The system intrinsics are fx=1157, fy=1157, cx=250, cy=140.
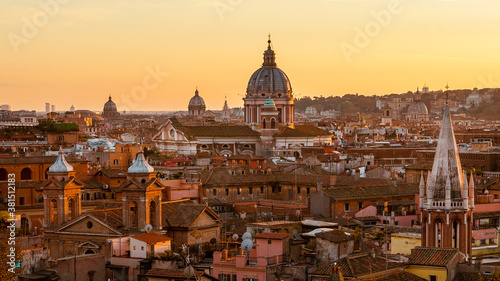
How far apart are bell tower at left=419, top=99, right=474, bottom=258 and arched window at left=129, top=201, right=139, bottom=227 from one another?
7.05 meters

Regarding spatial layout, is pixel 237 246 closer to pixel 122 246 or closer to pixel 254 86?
pixel 122 246

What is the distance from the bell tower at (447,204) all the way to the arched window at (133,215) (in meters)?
7.05

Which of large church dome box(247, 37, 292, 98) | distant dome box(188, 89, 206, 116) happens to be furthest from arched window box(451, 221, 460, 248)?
distant dome box(188, 89, 206, 116)

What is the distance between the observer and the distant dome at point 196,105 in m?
170

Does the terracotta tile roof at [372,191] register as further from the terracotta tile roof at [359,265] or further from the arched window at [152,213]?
the terracotta tile roof at [359,265]

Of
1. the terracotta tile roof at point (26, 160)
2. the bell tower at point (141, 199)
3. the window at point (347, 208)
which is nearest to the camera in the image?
the bell tower at point (141, 199)

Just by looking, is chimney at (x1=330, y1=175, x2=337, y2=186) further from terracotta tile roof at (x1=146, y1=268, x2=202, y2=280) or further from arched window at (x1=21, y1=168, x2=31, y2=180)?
terracotta tile roof at (x1=146, y1=268, x2=202, y2=280)

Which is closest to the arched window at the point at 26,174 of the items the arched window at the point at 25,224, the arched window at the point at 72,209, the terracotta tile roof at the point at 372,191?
the arched window at the point at 25,224

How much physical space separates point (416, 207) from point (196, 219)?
10333 mm

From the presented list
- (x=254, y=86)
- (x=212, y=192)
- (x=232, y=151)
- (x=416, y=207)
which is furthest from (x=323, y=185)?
(x=254, y=86)

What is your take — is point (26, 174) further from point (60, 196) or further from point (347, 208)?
point (60, 196)

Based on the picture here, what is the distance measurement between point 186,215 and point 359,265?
762 cm

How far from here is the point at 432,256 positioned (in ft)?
76.9

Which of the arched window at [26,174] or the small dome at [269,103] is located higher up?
the small dome at [269,103]
